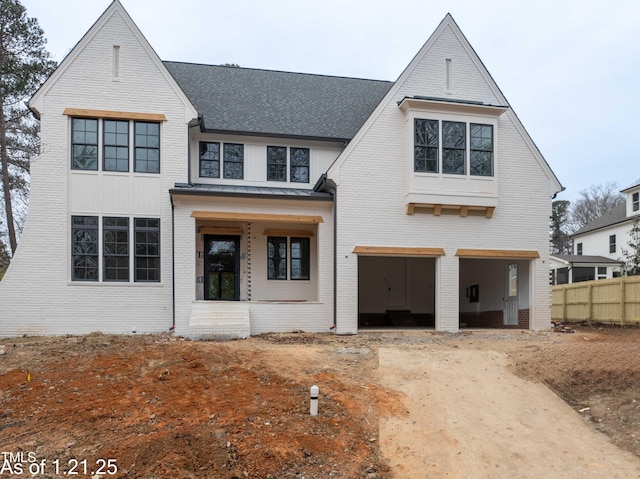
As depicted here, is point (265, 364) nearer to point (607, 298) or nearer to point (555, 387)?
point (555, 387)

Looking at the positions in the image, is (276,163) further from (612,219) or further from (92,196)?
(612,219)

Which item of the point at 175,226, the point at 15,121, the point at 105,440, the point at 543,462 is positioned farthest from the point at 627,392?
the point at 15,121

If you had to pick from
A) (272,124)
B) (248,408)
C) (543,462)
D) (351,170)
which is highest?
(272,124)

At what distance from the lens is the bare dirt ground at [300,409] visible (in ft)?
21.9

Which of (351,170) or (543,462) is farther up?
(351,170)

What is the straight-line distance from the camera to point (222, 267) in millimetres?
17219

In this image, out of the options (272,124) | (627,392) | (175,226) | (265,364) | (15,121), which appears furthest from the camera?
(15,121)

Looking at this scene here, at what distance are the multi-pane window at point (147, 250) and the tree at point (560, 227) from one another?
46.7 m

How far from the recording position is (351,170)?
15.6 metres

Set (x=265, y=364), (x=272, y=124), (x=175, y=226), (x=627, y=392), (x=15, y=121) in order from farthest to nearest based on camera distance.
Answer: (x=15, y=121)
(x=272, y=124)
(x=175, y=226)
(x=265, y=364)
(x=627, y=392)

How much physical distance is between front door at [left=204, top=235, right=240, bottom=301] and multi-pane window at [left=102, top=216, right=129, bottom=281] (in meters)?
2.69

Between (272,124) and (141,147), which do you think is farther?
(272,124)

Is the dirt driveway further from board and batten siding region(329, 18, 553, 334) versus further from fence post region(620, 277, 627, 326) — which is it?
fence post region(620, 277, 627, 326)

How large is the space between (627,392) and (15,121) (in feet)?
74.5
